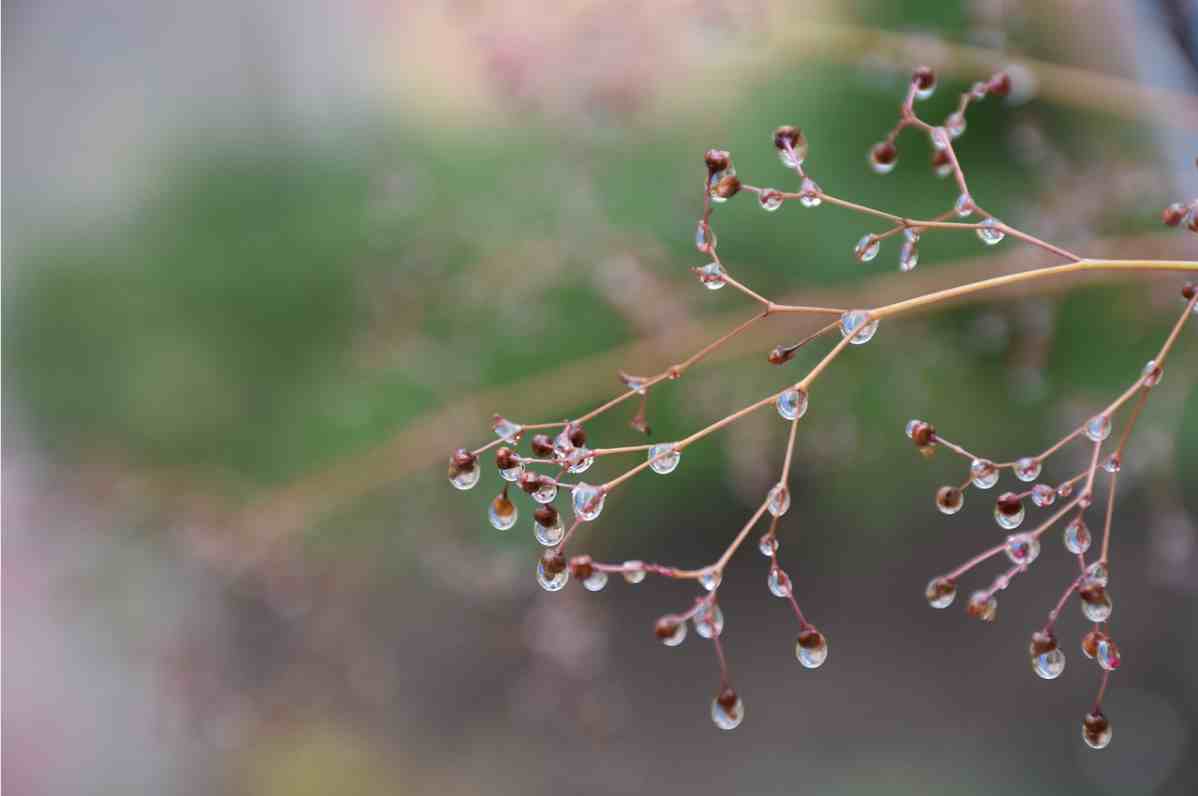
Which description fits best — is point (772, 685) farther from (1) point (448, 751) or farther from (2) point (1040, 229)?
(2) point (1040, 229)

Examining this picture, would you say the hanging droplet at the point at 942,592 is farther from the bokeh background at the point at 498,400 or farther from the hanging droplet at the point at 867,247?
the bokeh background at the point at 498,400

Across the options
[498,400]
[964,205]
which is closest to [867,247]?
[964,205]

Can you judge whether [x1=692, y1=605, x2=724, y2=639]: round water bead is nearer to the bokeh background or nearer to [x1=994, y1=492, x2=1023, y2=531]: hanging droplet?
[x1=994, y1=492, x2=1023, y2=531]: hanging droplet

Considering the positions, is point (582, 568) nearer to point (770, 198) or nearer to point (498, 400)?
point (770, 198)

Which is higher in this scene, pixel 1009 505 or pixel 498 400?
pixel 498 400

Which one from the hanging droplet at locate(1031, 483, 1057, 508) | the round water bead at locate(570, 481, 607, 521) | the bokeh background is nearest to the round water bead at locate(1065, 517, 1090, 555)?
the hanging droplet at locate(1031, 483, 1057, 508)

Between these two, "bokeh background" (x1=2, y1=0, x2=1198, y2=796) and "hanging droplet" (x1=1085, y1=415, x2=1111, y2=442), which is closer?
"hanging droplet" (x1=1085, y1=415, x2=1111, y2=442)
